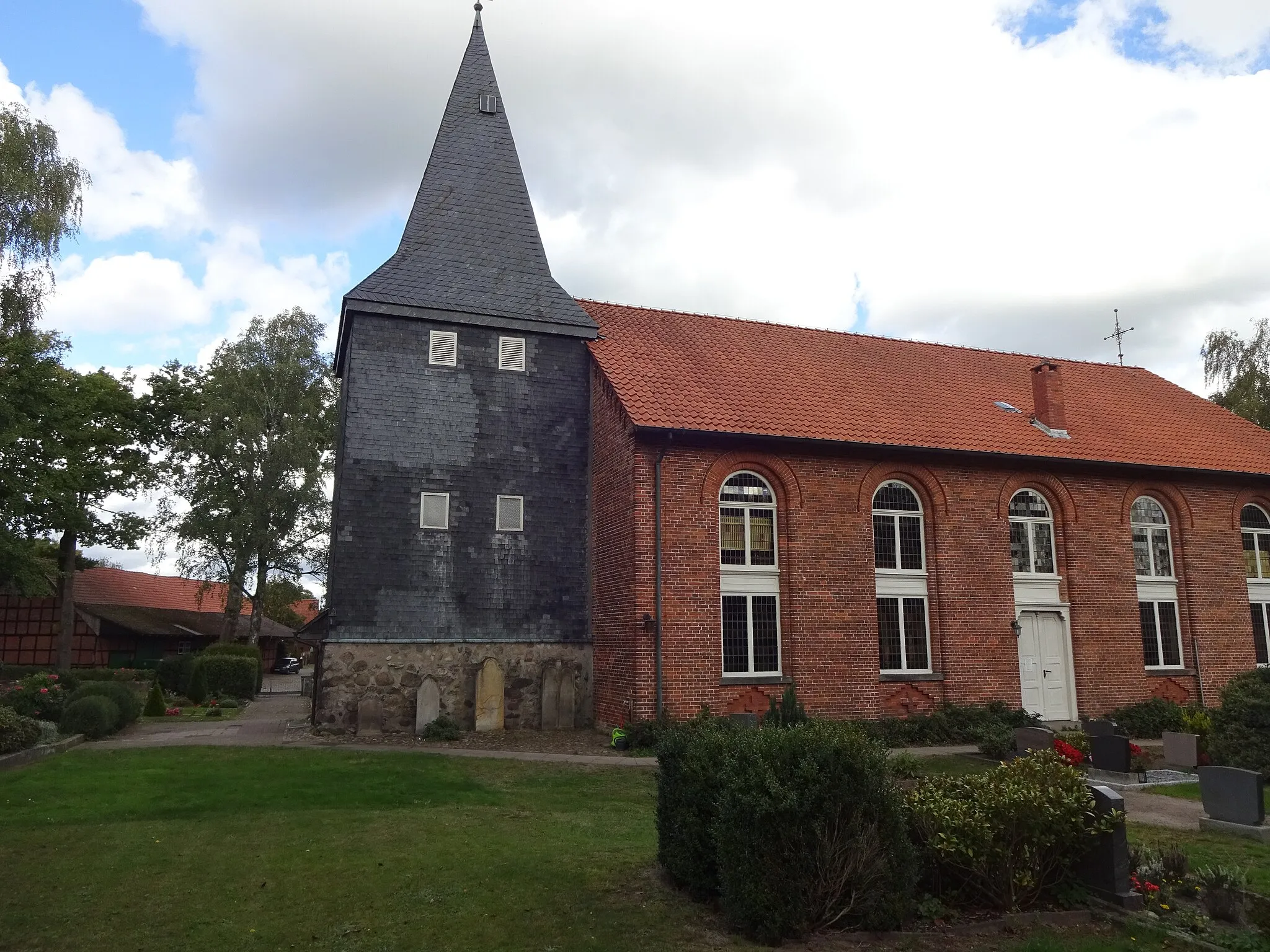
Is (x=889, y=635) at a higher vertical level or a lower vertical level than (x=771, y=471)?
lower

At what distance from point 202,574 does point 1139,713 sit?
32179 mm

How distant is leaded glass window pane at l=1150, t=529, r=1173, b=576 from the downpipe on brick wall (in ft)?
42.5

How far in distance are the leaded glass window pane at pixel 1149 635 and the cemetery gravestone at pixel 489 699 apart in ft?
49.0

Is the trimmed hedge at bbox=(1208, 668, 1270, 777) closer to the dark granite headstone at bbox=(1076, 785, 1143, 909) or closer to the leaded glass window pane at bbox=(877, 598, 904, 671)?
the leaded glass window pane at bbox=(877, 598, 904, 671)

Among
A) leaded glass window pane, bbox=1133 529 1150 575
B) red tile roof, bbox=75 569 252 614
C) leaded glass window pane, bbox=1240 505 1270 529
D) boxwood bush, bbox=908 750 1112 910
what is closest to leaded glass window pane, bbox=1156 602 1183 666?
leaded glass window pane, bbox=1133 529 1150 575

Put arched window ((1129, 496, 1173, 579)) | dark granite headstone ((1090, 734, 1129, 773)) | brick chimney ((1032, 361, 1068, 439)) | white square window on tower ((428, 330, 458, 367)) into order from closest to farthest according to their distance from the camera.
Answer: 1. dark granite headstone ((1090, 734, 1129, 773))
2. white square window on tower ((428, 330, 458, 367))
3. arched window ((1129, 496, 1173, 579))
4. brick chimney ((1032, 361, 1068, 439))

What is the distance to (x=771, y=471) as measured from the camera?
17891 mm

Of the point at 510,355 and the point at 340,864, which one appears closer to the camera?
the point at 340,864

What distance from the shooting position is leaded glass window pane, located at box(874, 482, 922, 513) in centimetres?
1889

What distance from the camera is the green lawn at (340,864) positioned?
611 cm

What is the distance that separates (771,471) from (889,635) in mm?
4396

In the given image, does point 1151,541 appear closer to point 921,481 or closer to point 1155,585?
point 1155,585

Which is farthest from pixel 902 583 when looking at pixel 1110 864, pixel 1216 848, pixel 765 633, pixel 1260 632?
pixel 1110 864

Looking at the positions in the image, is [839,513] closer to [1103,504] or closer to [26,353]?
[1103,504]
